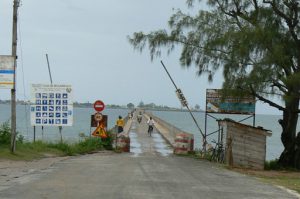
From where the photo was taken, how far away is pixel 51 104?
25359 millimetres

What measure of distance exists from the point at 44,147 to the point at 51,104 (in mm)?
2631

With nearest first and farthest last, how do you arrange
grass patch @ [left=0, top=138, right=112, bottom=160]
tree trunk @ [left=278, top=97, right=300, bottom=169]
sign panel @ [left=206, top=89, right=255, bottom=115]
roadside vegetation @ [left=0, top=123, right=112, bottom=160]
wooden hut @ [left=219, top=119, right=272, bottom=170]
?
1. grass patch @ [left=0, top=138, right=112, bottom=160]
2. roadside vegetation @ [left=0, top=123, right=112, bottom=160]
3. wooden hut @ [left=219, top=119, right=272, bottom=170]
4. sign panel @ [left=206, top=89, right=255, bottom=115]
5. tree trunk @ [left=278, top=97, right=300, bottom=169]

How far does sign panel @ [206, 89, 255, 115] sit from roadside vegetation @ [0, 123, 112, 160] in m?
5.88

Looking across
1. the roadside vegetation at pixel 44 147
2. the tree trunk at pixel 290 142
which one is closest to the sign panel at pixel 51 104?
the roadside vegetation at pixel 44 147

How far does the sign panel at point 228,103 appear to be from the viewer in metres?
23.1

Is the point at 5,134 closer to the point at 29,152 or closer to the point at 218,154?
the point at 29,152

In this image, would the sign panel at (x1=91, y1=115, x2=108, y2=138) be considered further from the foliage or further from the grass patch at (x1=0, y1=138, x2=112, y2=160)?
the foliage

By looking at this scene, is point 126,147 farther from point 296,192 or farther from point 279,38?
point 296,192

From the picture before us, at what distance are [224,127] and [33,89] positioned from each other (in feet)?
30.3

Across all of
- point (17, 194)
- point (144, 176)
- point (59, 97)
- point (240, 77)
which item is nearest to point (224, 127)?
point (240, 77)

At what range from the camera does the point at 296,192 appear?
42.1 feet

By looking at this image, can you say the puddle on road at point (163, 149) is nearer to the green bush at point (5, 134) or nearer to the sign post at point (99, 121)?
the sign post at point (99, 121)

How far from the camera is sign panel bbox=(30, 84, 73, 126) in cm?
2530

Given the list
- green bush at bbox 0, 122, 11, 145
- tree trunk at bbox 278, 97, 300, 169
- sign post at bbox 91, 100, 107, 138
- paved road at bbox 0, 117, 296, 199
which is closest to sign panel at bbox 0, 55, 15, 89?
green bush at bbox 0, 122, 11, 145
